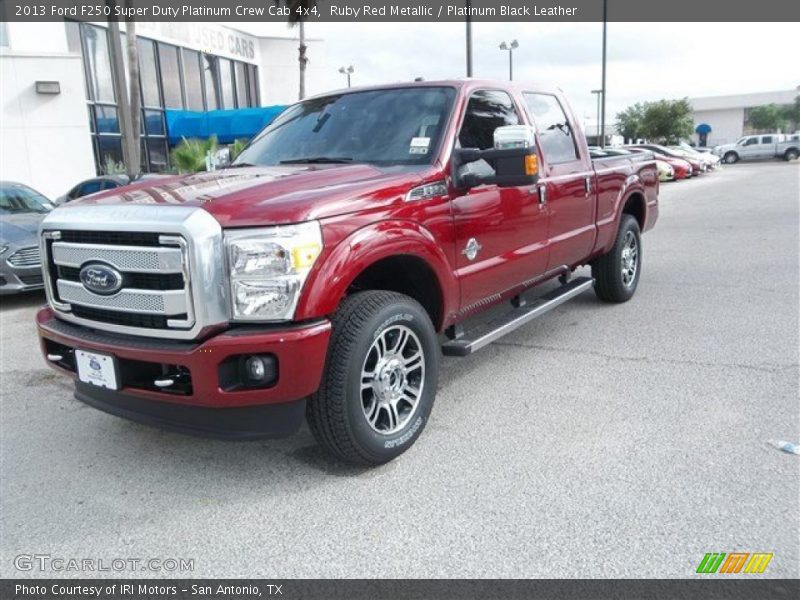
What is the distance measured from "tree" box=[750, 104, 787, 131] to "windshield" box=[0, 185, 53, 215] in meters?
92.1

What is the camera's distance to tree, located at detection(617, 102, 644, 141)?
230 ft

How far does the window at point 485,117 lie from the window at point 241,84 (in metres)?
25.6

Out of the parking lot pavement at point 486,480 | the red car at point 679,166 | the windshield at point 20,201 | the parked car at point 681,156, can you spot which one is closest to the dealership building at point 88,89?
the windshield at point 20,201

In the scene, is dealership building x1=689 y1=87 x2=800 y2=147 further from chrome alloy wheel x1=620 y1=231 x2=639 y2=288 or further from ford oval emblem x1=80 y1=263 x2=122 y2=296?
ford oval emblem x1=80 y1=263 x2=122 y2=296

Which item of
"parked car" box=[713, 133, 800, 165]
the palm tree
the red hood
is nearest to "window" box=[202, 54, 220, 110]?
the palm tree

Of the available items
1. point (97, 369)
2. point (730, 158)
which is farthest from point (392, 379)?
point (730, 158)

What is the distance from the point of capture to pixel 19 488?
341cm

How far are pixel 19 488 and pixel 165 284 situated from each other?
4.79 ft

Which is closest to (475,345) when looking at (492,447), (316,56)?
(492,447)

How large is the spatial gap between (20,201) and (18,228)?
1.43 metres

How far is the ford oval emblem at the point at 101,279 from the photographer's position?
3.09m

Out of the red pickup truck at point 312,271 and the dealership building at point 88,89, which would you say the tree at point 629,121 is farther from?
the red pickup truck at point 312,271

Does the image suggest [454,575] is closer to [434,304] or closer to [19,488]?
[434,304]

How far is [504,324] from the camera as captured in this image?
14.5 feet
